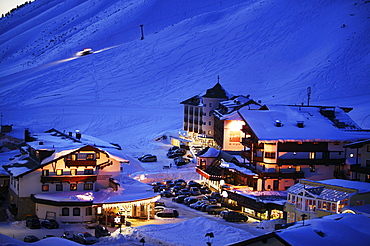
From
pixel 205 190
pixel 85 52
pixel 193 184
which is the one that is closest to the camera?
pixel 205 190

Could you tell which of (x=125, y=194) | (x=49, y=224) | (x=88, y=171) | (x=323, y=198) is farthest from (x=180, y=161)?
(x=323, y=198)

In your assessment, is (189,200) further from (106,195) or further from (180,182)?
(106,195)

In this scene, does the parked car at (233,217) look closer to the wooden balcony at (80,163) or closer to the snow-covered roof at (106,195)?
the snow-covered roof at (106,195)

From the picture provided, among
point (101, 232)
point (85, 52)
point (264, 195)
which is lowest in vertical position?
point (101, 232)

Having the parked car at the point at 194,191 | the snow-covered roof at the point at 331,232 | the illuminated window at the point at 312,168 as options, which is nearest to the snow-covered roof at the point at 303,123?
the illuminated window at the point at 312,168

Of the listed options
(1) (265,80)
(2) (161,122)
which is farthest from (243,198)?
(1) (265,80)

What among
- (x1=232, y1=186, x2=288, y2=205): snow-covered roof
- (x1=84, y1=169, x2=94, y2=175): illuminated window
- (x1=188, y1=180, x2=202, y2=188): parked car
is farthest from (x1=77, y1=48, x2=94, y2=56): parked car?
(x1=84, y1=169, x2=94, y2=175): illuminated window
